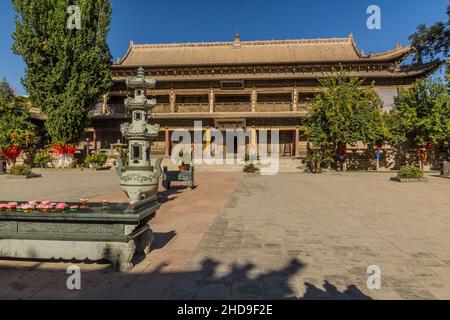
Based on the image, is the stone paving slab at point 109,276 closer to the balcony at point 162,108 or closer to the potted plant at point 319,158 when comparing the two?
the potted plant at point 319,158

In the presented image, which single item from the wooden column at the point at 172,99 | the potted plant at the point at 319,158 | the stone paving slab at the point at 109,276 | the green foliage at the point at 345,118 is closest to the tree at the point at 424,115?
the green foliage at the point at 345,118

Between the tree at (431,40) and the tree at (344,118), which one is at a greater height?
the tree at (431,40)

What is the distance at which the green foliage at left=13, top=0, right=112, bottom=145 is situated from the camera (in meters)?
19.8

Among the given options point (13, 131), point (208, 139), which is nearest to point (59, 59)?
point (13, 131)

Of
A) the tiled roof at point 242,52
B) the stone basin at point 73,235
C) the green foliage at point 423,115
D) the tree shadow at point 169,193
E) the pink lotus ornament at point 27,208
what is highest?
the tiled roof at point 242,52

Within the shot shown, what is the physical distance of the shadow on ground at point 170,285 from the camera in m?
2.94

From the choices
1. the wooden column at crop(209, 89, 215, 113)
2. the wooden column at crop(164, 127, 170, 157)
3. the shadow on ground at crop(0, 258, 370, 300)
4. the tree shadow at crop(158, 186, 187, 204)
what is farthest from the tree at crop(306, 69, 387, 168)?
the shadow on ground at crop(0, 258, 370, 300)

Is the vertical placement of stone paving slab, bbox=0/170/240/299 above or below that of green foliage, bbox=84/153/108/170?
below

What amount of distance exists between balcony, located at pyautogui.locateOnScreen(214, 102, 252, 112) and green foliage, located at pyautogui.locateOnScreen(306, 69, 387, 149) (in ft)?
24.1

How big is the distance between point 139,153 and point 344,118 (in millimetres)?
15684

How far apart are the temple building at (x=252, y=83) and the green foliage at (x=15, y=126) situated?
5795mm

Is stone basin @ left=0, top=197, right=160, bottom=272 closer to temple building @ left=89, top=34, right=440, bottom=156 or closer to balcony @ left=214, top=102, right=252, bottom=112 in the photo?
temple building @ left=89, top=34, right=440, bottom=156

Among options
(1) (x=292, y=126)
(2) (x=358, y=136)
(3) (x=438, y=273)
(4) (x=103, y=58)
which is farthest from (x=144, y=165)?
(1) (x=292, y=126)
